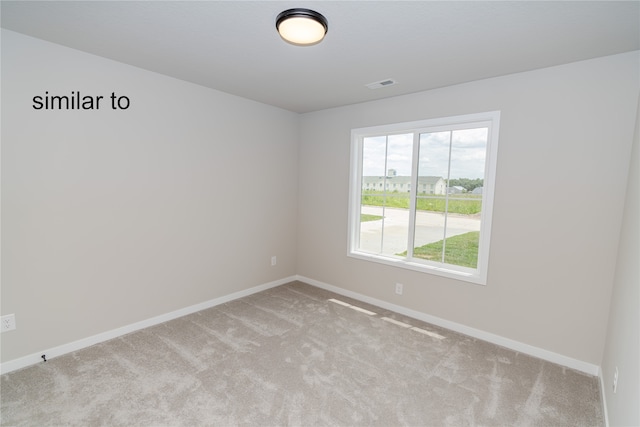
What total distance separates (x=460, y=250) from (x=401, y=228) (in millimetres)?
694

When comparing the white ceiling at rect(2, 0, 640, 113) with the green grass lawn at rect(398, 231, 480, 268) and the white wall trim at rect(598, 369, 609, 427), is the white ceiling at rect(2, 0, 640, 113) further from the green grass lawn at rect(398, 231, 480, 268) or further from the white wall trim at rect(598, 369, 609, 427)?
the white wall trim at rect(598, 369, 609, 427)

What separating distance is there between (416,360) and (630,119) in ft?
8.09

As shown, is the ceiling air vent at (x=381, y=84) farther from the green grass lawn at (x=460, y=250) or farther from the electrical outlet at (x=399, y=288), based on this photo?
the electrical outlet at (x=399, y=288)

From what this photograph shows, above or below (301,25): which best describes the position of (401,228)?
below

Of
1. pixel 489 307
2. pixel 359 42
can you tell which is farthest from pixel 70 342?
pixel 489 307

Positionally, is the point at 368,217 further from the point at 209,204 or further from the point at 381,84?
the point at 209,204

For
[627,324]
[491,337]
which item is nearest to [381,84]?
[627,324]

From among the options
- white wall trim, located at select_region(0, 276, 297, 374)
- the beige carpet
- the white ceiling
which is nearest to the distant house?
the white ceiling

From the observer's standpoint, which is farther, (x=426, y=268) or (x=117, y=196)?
(x=426, y=268)

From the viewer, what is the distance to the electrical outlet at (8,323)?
2236 millimetres

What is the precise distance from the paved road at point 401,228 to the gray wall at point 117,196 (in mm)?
1491

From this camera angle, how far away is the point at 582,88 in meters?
2.39

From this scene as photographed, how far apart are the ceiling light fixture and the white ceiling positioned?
4cm

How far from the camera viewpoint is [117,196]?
2748 millimetres
